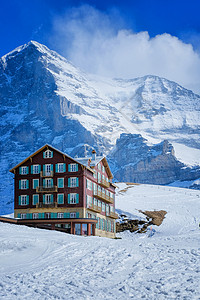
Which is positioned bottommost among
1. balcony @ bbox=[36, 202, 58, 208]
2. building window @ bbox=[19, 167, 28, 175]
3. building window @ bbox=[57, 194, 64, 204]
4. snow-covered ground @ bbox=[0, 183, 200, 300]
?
snow-covered ground @ bbox=[0, 183, 200, 300]

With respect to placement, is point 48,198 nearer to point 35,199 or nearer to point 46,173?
point 35,199

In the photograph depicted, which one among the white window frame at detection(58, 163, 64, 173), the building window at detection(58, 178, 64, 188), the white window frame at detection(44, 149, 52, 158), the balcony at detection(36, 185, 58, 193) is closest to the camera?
the balcony at detection(36, 185, 58, 193)

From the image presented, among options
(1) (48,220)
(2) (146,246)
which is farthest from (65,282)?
(1) (48,220)

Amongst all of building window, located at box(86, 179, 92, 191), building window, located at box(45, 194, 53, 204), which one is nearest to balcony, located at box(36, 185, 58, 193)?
building window, located at box(45, 194, 53, 204)

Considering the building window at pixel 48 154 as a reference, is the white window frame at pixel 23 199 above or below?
below

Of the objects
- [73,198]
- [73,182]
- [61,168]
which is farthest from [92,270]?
[61,168]

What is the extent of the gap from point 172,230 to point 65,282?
55646mm

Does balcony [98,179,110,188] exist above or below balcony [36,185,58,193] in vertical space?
above

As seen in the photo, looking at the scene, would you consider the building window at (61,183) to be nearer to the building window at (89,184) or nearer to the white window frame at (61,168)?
the white window frame at (61,168)

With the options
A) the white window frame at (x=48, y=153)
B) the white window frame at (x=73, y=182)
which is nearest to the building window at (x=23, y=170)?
the white window frame at (x=48, y=153)

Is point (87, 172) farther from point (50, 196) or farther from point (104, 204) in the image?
point (104, 204)

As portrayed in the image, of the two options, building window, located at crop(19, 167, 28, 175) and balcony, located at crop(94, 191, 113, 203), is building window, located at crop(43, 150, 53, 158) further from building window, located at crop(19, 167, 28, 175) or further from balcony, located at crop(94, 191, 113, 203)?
balcony, located at crop(94, 191, 113, 203)

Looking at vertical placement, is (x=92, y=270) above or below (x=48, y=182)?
below

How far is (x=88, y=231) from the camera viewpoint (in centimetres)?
5597
